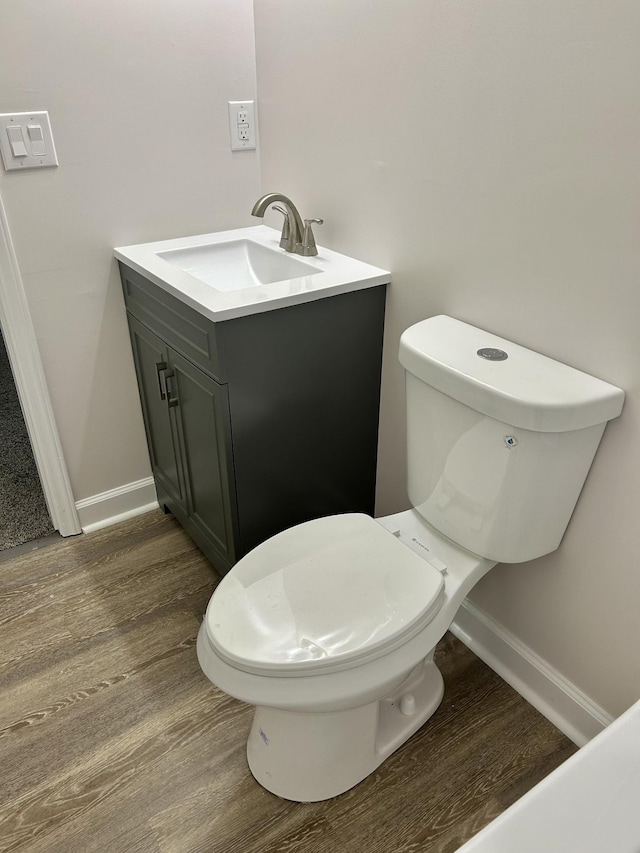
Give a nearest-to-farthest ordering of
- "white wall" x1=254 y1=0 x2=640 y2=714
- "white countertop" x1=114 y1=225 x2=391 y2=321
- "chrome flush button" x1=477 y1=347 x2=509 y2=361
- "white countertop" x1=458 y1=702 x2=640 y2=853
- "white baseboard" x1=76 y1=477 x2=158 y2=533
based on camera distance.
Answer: "white countertop" x1=458 y1=702 x2=640 y2=853
"white wall" x1=254 y1=0 x2=640 y2=714
"chrome flush button" x1=477 y1=347 x2=509 y2=361
"white countertop" x1=114 y1=225 x2=391 y2=321
"white baseboard" x1=76 y1=477 x2=158 y2=533

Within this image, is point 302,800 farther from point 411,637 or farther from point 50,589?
point 50,589

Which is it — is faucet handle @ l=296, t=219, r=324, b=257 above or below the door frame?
above

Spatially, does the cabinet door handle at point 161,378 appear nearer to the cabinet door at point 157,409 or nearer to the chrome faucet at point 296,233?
the cabinet door at point 157,409

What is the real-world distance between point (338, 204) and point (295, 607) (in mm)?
1045

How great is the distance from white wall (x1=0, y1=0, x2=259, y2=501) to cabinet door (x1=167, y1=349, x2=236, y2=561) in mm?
338

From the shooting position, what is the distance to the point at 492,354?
4.09 feet

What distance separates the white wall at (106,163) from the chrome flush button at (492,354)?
1015mm

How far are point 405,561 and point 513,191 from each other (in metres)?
0.74

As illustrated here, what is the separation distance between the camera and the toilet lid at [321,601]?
1.10m

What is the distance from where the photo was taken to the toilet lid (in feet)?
3.60

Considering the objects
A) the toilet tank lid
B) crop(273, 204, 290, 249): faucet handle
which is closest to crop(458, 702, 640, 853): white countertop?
the toilet tank lid

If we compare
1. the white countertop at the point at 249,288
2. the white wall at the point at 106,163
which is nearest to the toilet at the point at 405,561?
the white countertop at the point at 249,288

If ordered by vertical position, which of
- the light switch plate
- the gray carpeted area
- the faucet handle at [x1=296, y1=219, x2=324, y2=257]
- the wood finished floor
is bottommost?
the wood finished floor

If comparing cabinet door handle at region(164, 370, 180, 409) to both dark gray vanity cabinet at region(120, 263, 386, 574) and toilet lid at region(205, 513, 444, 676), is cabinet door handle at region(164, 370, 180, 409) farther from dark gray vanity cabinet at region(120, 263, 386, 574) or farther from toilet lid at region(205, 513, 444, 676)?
toilet lid at region(205, 513, 444, 676)
